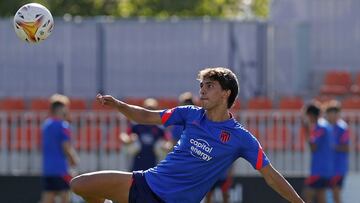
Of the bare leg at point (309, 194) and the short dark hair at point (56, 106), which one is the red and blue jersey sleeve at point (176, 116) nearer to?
the short dark hair at point (56, 106)

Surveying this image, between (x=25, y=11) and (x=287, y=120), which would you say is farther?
(x=287, y=120)

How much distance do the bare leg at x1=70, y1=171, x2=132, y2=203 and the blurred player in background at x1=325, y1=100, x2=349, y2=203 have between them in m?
8.63

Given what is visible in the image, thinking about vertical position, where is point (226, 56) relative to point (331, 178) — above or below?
above

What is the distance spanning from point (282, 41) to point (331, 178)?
298 inches

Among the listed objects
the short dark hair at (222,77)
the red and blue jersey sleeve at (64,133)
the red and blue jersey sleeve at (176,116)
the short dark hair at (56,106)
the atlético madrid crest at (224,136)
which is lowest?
the red and blue jersey sleeve at (64,133)

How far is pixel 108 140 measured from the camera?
65.1 feet

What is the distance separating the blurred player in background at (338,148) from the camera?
703 inches

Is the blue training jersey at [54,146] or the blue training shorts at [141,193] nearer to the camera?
the blue training shorts at [141,193]

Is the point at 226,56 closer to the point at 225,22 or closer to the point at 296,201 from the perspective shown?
the point at 225,22

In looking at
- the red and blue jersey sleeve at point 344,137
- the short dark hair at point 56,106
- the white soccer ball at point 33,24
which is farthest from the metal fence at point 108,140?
the white soccer ball at point 33,24

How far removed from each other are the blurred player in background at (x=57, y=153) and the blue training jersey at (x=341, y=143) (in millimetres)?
4174

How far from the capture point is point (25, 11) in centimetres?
1048

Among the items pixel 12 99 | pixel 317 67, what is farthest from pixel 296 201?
pixel 317 67

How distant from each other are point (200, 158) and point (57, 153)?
7930mm
